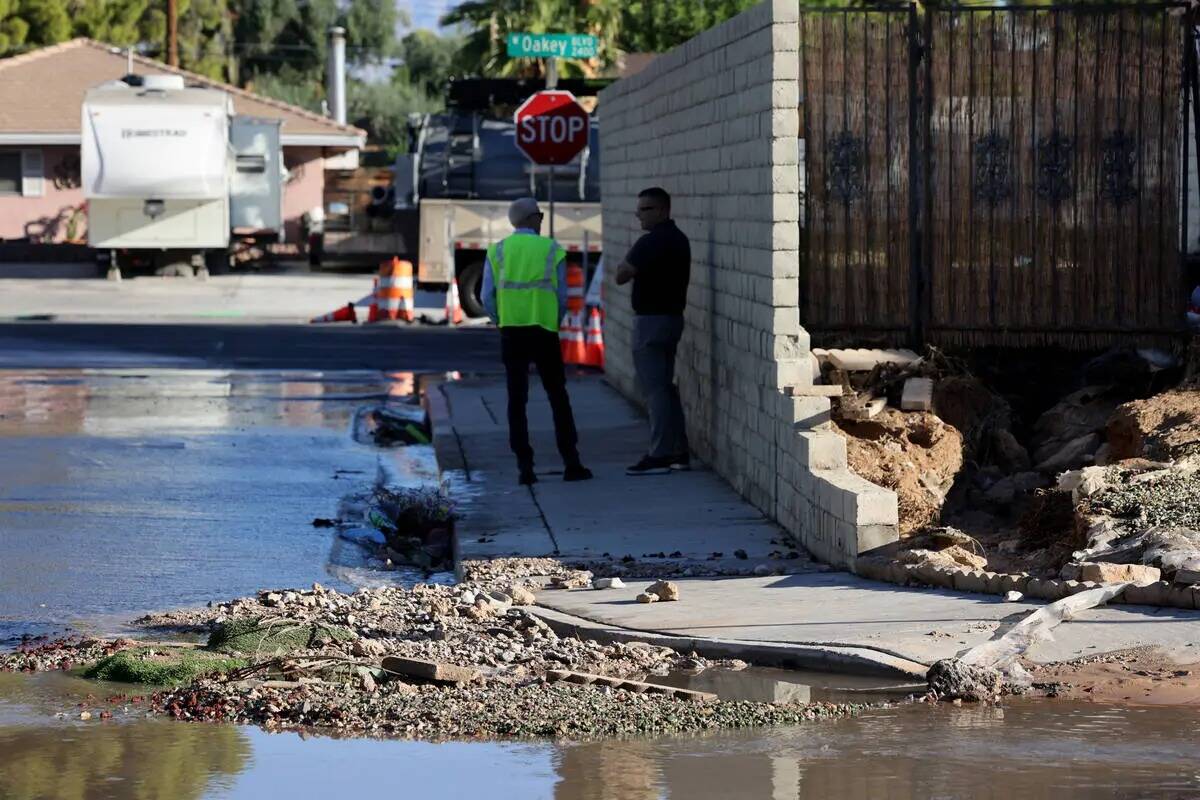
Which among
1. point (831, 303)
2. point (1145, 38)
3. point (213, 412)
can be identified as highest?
point (1145, 38)

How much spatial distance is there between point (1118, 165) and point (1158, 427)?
2.24 m

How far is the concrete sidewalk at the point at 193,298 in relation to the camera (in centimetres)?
3075

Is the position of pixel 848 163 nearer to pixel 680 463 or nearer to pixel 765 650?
pixel 680 463

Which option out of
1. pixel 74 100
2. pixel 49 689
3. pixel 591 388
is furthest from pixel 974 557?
pixel 74 100

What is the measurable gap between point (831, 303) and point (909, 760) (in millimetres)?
6066

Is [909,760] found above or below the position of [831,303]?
below

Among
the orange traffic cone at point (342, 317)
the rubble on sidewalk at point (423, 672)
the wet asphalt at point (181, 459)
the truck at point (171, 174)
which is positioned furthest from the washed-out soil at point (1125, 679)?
the truck at point (171, 174)

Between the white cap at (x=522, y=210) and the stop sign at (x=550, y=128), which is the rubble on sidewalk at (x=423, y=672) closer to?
the white cap at (x=522, y=210)

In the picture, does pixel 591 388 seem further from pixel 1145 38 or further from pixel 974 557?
pixel 974 557

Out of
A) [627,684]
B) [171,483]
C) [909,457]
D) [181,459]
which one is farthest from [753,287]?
[181,459]

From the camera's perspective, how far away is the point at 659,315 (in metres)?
13.3

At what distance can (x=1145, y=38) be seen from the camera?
39.0 ft

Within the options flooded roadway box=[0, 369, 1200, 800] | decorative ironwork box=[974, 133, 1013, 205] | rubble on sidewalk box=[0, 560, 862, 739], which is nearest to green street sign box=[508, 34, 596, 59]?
decorative ironwork box=[974, 133, 1013, 205]

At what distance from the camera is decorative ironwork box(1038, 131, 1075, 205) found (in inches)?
471
